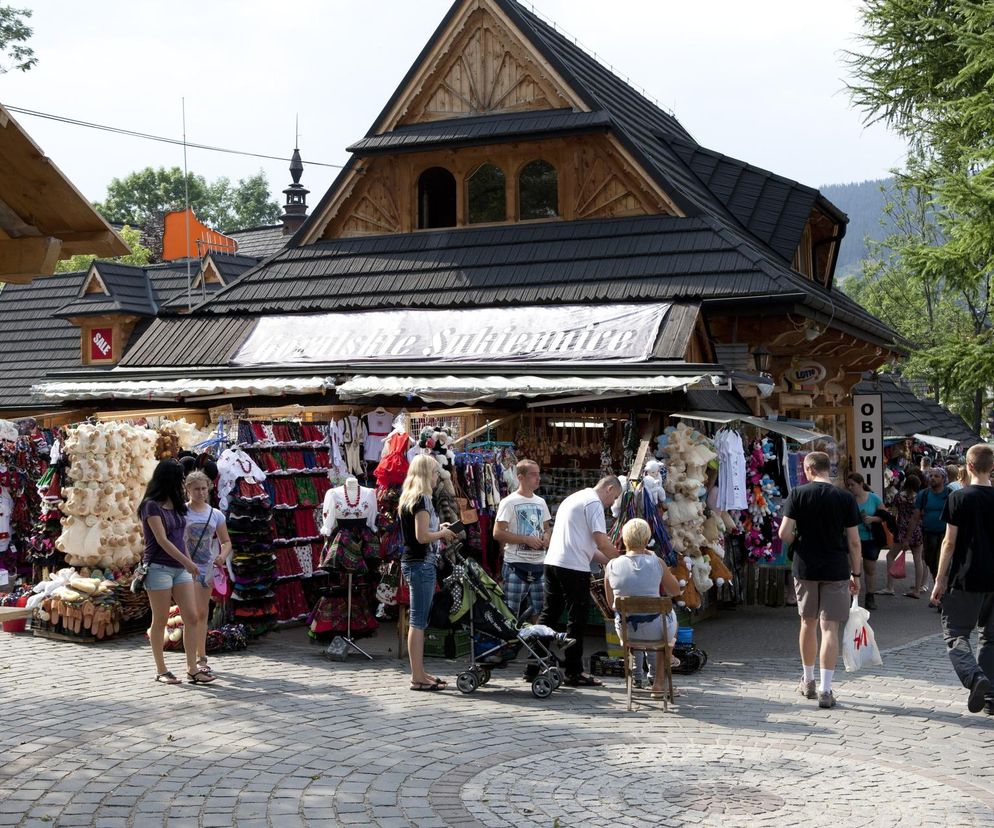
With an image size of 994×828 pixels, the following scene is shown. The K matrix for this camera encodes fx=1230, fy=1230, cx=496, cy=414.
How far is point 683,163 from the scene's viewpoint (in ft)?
74.9

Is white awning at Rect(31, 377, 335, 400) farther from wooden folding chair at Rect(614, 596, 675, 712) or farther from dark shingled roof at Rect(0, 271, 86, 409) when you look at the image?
dark shingled roof at Rect(0, 271, 86, 409)

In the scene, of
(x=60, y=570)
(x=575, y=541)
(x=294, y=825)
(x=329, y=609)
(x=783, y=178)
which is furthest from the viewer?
(x=783, y=178)

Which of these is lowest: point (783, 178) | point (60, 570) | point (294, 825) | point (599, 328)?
point (294, 825)

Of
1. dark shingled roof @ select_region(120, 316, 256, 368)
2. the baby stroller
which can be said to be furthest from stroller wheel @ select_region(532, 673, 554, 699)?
dark shingled roof @ select_region(120, 316, 256, 368)

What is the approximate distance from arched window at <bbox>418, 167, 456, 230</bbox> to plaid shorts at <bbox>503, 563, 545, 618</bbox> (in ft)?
36.2

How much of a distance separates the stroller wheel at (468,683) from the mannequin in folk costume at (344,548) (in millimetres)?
2199

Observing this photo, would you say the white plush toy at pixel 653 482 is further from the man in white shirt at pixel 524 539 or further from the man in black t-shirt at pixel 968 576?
the man in black t-shirt at pixel 968 576

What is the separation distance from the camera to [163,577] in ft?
32.8

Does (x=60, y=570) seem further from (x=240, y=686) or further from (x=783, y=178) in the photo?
(x=783, y=178)

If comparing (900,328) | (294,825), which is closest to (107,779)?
(294,825)

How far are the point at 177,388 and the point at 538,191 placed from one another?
23.4 feet

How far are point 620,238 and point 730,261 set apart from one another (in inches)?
81.3

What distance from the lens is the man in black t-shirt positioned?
917cm

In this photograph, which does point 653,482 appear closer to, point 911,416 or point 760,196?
point 760,196
